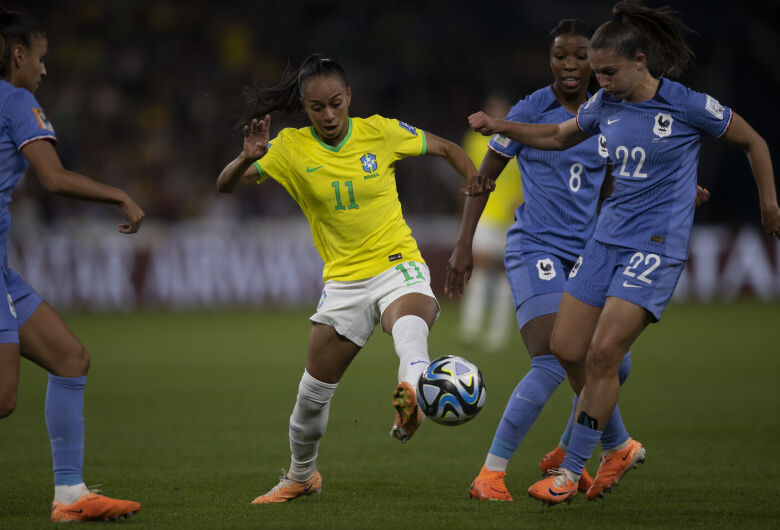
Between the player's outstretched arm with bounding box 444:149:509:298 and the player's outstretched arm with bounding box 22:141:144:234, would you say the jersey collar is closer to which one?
the player's outstretched arm with bounding box 444:149:509:298

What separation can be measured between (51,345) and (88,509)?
2.54 ft

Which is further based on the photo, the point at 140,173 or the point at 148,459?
the point at 140,173

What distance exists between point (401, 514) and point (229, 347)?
29.0 feet

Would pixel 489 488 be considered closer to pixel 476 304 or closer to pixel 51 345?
pixel 51 345

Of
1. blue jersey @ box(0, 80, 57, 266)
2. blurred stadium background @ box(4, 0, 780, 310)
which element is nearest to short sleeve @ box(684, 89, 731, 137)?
blue jersey @ box(0, 80, 57, 266)

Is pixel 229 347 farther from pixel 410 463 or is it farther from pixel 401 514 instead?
pixel 401 514

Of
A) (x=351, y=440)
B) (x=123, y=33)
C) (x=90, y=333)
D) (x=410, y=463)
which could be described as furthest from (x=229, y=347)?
(x=123, y=33)

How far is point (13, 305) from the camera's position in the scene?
498 cm

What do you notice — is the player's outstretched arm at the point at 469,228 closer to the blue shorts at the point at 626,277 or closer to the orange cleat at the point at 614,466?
the blue shorts at the point at 626,277

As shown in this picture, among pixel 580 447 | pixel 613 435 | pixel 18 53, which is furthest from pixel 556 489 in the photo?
pixel 18 53

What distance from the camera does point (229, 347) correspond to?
1376 cm

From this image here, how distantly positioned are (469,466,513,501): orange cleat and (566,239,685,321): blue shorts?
1.03m

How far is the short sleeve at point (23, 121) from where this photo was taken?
4.79m

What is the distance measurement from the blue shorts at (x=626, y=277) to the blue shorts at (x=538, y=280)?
0.40m
